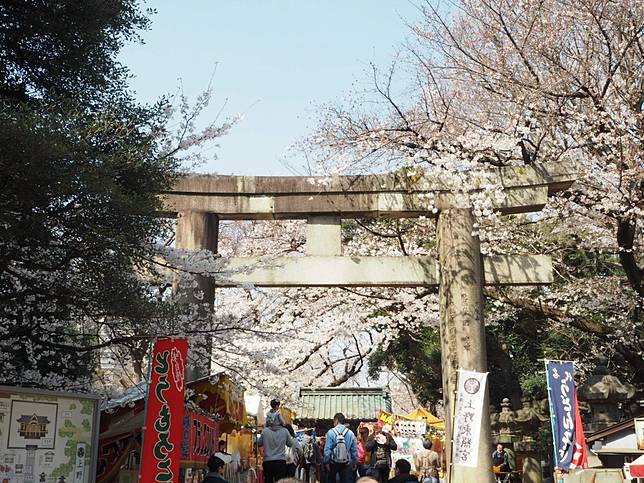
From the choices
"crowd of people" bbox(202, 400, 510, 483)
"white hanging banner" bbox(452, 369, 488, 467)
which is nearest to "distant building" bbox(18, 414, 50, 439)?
"crowd of people" bbox(202, 400, 510, 483)

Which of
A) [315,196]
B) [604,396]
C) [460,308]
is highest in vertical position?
[315,196]

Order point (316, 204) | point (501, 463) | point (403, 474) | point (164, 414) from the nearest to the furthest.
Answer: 1. point (403, 474)
2. point (164, 414)
3. point (316, 204)
4. point (501, 463)

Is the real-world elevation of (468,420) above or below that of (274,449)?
above

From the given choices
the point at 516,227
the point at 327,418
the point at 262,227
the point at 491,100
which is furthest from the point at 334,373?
the point at 491,100

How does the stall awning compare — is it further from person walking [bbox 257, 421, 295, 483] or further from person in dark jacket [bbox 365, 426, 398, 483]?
person walking [bbox 257, 421, 295, 483]

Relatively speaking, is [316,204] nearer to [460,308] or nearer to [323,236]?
[323,236]

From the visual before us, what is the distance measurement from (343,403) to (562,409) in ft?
44.7

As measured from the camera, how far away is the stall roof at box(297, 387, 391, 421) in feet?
76.1

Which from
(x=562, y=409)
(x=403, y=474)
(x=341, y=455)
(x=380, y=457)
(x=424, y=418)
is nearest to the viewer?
(x=403, y=474)

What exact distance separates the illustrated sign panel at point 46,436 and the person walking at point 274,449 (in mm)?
3580

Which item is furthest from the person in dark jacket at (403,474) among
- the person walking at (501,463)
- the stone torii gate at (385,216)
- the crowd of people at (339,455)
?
the person walking at (501,463)

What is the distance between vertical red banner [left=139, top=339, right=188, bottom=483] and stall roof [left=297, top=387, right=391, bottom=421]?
16.1m

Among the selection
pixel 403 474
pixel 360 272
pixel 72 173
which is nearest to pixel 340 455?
pixel 360 272

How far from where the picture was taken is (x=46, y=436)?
5516 millimetres
